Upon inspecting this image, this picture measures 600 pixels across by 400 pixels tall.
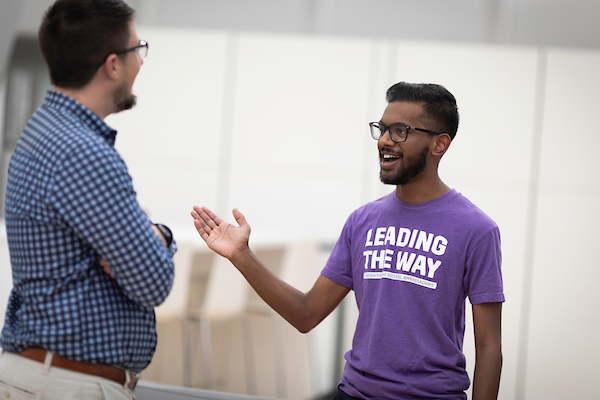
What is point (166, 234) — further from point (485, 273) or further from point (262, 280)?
point (485, 273)

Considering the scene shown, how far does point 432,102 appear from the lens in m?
1.61

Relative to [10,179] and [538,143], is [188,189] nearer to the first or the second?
[538,143]

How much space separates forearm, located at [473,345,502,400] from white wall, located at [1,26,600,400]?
2763mm

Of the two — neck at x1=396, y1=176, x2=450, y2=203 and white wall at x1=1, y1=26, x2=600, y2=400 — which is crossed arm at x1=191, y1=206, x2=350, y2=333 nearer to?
neck at x1=396, y1=176, x2=450, y2=203

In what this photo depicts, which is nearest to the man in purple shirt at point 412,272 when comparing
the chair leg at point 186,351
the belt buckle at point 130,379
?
the belt buckle at point 130,379

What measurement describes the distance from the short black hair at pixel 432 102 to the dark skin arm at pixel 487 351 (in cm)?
45

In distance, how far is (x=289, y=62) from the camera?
4.91m

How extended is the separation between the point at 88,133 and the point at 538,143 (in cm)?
396

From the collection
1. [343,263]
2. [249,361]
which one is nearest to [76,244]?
[343,263]

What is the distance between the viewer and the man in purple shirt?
57.6 inches

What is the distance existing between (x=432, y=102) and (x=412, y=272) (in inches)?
16.6

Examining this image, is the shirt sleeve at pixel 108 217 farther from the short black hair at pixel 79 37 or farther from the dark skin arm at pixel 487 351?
the dark skin arm at pixel 487 351

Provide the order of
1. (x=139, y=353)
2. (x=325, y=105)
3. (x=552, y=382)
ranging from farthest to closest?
(x=325, y=105)
(x=552, y=382)
(x=139, y=353)

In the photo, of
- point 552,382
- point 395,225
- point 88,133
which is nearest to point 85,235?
point 88,133
